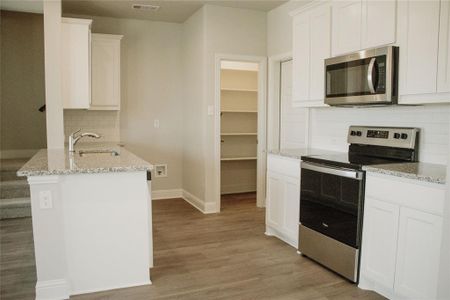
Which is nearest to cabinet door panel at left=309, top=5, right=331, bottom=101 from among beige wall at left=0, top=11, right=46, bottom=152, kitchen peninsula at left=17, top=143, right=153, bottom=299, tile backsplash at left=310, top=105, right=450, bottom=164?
tile backsplash at left=310, top=105, right=450, bottom=164

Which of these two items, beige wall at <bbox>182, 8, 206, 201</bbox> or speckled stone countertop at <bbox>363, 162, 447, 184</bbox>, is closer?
speckled stone countertop at <bbox>363, 162, 447, 184</bbox>

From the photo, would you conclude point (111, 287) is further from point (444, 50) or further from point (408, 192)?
point (444, 50)

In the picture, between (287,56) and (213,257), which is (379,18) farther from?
(213,257)

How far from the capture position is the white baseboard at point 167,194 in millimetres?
5809

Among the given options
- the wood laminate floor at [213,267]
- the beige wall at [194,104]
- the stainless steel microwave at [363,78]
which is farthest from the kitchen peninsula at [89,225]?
the beige wall at [194,104]

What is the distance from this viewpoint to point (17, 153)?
19.8ft

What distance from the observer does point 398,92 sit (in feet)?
8.98

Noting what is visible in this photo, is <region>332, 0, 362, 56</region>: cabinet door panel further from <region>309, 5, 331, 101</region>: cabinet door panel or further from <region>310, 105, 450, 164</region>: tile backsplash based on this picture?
<region>310, 105, 450, 164</region>: tile backsplash

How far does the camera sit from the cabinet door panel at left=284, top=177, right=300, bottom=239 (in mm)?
3441

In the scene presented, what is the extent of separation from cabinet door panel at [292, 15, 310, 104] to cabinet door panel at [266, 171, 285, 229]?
34.5 inches

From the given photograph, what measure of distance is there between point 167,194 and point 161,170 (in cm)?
41

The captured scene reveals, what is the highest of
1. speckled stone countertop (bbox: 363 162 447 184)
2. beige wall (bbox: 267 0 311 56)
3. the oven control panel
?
beige wall (bbox: 267 0 311 56)

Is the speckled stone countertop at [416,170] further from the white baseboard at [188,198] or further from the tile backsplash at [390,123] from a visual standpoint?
the white baseboard at [188,198]

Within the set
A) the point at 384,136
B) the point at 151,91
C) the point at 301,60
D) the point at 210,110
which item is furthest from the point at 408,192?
the point at 151,91
